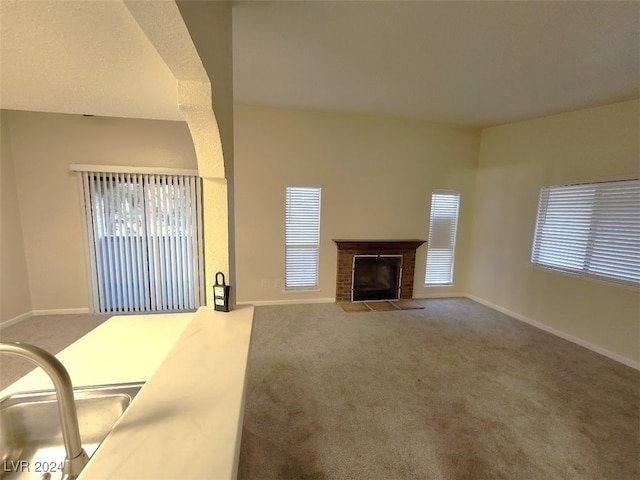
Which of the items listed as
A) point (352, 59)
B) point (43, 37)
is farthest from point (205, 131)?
point (352, 59)

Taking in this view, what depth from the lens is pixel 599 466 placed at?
5.58ft

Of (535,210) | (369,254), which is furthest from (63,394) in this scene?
(535,210)

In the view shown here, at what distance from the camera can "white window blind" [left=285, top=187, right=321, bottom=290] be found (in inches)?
162

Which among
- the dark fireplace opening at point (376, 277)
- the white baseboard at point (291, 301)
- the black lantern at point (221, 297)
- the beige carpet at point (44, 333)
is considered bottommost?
the beige carpet at point (44, 333)

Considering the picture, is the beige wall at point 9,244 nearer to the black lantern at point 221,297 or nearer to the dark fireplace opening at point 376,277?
the black lantern at point 221,297

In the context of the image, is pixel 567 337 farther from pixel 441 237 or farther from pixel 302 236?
pixel 302 236

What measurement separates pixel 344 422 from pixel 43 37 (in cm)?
265

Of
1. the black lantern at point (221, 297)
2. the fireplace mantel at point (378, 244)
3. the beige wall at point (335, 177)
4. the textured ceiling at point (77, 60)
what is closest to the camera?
the textured ceiling at point (77, 60)

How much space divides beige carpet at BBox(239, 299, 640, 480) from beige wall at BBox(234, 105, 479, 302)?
1.10m

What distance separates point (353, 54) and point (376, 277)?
3211 millimetres

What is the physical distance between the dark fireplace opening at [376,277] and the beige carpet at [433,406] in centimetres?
101

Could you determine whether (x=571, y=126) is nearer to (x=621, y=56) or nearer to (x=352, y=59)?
(x=621, y=56)

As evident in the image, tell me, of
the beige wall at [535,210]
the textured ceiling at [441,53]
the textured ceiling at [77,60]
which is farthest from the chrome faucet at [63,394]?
the beige wall at [535,210]

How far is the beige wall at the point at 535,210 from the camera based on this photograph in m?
2.91
